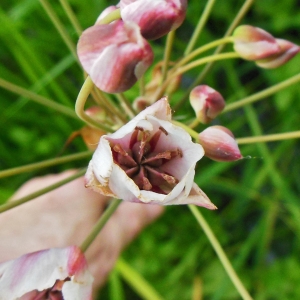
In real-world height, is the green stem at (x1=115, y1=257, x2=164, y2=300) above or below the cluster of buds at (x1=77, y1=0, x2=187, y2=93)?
below

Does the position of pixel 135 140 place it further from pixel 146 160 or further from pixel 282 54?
pixel 282 54

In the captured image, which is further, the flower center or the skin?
the skin

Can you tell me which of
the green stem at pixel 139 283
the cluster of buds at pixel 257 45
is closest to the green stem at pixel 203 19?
the cluster of buds at pixel 257 45

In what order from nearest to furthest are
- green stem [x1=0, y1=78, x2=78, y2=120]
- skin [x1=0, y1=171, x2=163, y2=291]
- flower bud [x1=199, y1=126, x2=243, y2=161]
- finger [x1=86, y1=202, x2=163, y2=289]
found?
flower bud [x1=199, y1=126, x2=243, y2=161] < green stem [x1=0, y1=78, x2=78, y2=120] < skin [x1=0, y1=171, x2=163, y2=291] < finger [x1=86, y1=202, x2=163, y2=289]

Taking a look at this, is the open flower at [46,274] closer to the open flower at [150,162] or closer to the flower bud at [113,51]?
the open flower at [150,162]

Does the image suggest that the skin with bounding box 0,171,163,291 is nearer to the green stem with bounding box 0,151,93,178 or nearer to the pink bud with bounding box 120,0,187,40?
the green stem with bounding box 0,151,93,178

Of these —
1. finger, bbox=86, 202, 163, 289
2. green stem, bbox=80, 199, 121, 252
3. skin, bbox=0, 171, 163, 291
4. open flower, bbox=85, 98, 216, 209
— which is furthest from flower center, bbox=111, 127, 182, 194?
finger, bbox=86, 202, 163, 289

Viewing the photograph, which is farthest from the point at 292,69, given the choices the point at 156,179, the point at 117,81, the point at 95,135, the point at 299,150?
the point at 117,81

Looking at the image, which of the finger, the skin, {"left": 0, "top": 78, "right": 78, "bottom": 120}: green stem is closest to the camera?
{"left": 0, "top": 78, "right": 78, "bottom": 120}: green stem
